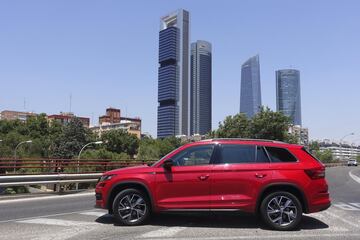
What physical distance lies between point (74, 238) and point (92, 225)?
4.62 feet

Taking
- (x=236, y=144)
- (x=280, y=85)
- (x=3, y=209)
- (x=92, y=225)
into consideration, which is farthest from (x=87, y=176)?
(x=280, y=85)

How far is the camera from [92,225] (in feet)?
32.1

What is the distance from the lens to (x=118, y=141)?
111750 millimetres

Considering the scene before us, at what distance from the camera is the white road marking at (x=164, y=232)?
8609 millimetres

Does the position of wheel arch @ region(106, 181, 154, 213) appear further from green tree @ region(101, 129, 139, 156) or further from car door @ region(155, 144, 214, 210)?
green tree @ region(101, 129, 139, 156)

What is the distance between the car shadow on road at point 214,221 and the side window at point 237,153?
1.03m

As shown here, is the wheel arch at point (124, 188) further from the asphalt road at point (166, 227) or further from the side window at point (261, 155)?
the side window at point (261, 155)

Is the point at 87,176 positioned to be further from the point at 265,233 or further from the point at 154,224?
the point at 265,233

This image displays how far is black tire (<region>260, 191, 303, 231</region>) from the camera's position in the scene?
9.20m

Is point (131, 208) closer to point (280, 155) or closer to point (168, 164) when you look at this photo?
point (168, 164)

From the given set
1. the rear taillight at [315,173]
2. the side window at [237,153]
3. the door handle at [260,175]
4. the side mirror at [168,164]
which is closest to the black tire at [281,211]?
the door handle at [260,175]

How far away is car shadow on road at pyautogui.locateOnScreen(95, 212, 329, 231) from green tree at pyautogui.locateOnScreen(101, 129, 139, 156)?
101 m

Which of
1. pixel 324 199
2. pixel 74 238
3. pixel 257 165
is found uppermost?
pixel 257 165

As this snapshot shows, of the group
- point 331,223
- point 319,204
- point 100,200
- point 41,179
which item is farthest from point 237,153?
point 41,179
